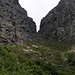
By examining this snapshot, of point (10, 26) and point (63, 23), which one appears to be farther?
point (63, 23)

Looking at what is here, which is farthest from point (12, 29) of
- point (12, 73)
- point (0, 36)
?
point (12, 73)

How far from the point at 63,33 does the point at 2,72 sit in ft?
299

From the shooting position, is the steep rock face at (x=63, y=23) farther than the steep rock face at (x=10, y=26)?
Yes

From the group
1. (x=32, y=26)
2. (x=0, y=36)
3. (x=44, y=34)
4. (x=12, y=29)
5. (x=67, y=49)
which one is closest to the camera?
(x=0, y=36)

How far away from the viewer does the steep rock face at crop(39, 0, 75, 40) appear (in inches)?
5231

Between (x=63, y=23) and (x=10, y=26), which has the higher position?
(x=63, y=23)

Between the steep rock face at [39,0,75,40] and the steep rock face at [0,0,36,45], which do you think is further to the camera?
the steep rock face at [39,0,75,40]

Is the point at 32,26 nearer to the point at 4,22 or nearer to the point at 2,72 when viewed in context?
the point at 4,22

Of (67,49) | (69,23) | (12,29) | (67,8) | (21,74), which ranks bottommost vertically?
(21,74)

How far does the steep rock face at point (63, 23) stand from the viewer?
133m

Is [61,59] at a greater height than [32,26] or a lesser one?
lesser

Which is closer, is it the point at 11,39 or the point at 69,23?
the point at 11,39

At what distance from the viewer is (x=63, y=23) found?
465 feet

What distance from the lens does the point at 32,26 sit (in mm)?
167500
